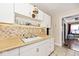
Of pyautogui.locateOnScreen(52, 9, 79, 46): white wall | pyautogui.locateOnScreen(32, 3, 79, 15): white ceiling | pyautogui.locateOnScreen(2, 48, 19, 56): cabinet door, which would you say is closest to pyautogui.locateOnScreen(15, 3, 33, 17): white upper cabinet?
pyautogui.locateOnScreen(32, 3, 79, 15): white ceiling

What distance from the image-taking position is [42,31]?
405 centimetres

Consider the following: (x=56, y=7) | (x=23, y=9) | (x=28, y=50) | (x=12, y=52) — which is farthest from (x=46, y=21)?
(x=12, y=52)

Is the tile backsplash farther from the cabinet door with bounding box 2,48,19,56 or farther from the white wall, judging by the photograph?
the white wall

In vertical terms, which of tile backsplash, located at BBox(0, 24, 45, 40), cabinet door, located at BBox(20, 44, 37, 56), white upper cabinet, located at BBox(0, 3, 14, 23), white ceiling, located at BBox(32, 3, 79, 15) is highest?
white ceiling, located at BBox(32, 3, 79, 15)

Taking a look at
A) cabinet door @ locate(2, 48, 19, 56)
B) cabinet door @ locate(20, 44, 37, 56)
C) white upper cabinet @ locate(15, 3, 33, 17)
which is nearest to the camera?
cabinet door @ locate(2, 48, 19, 56)

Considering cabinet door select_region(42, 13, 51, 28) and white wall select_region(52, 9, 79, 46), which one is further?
white wall select_region(52, 9, 79, 46)

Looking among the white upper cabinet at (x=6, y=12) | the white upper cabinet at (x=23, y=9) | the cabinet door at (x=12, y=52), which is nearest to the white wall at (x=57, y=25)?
the white upper cabinet at (x=23, y=9)

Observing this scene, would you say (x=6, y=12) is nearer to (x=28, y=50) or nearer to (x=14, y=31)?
(x=14, y=31)

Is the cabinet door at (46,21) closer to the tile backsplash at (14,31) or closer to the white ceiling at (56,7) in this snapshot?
the white ceiling at (56,7)

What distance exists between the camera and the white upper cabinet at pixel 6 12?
1739 millimetres

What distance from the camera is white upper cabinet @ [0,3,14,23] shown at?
5.71 feet

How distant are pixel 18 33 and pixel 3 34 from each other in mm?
546

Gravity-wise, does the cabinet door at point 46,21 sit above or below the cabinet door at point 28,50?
above

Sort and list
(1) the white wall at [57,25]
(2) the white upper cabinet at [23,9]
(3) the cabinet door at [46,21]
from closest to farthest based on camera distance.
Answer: (2) the white upper cabinet at [23,9]
(3) the cabinet door at [46,21]
(1) the white wall at [57,25]
